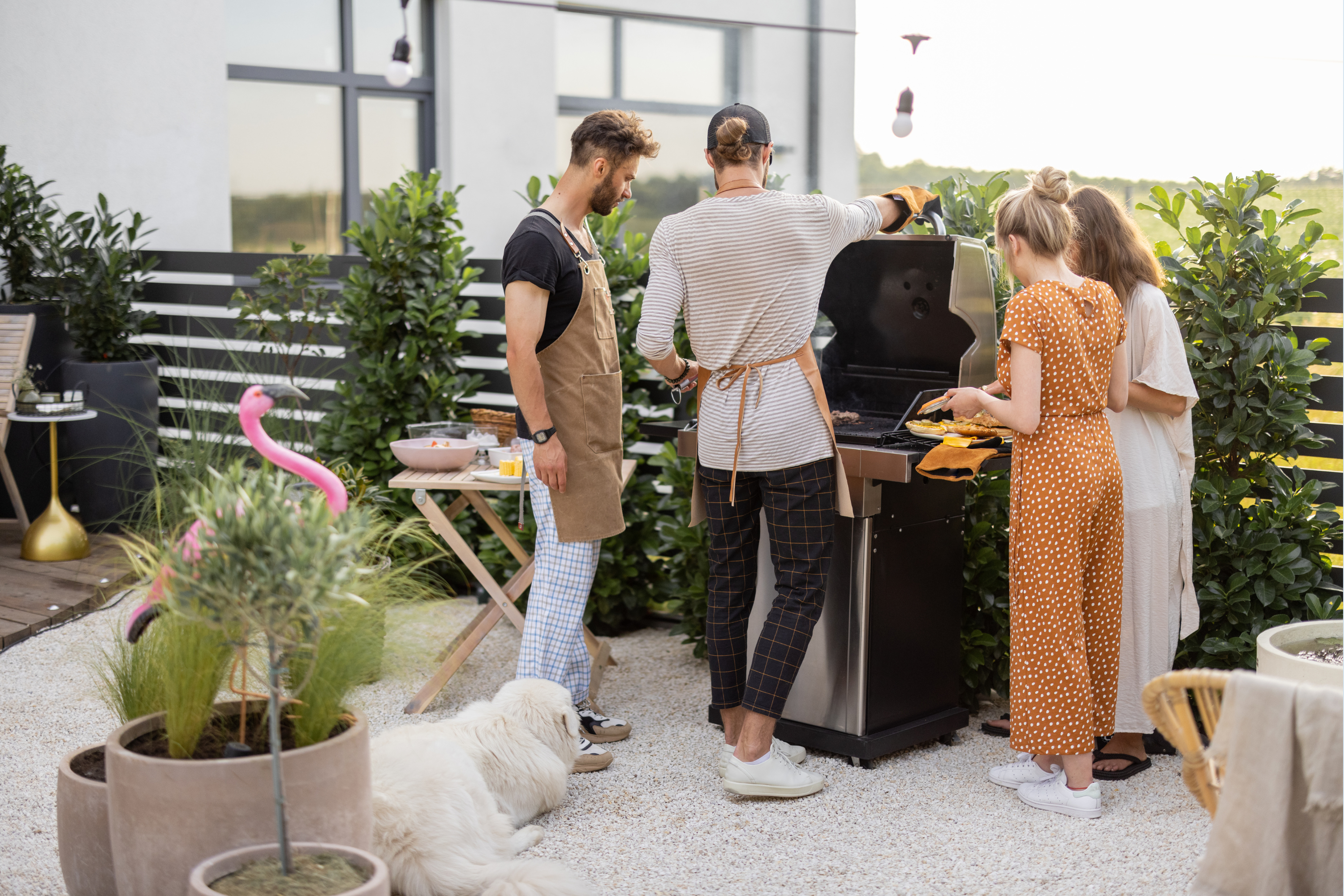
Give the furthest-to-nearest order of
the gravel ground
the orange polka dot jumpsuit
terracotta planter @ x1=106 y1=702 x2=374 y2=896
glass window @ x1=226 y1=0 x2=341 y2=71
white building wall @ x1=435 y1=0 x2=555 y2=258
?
white building wall @ x1=435 y1=0 x2=555 y2=258, glass window @ x1=226 y1=0 x2=341 y2=71, the orange polka dot jumpsuit, the gravel ground, terracotta planter @ x1=106 y1=702 x2=374 y2=896

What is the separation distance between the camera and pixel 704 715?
149 inches

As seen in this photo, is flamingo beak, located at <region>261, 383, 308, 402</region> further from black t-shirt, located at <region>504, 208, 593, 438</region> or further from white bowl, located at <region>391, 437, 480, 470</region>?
white bowl, located at <region>391, 437, 480, 470</region>

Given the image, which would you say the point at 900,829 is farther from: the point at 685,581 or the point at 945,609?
the point at 685,581

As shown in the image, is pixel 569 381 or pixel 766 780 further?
pixel 569 381

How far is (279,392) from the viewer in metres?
2.34

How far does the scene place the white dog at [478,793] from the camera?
8.00ft

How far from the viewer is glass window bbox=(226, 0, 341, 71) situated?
7777 millimetres

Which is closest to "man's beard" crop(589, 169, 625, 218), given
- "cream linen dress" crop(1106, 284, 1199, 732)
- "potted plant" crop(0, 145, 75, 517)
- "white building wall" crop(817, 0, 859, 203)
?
"cream linen dress" crop(1106, 284, 1199, 732)

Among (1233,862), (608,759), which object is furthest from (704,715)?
(1233,862)

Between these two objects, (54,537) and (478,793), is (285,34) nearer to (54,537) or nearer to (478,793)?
(54,537)

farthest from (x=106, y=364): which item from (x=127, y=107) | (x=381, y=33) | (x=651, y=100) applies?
(x=651, y=100)

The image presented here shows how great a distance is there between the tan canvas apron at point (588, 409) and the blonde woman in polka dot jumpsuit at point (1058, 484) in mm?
951

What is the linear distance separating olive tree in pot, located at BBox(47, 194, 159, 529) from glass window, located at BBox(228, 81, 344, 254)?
1558mm

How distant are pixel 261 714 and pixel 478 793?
24.0 inches
